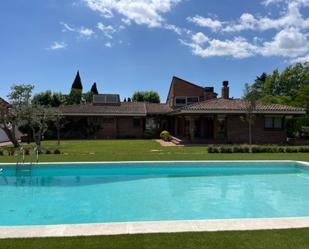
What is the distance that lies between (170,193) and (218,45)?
20925mm

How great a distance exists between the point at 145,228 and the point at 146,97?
198ft

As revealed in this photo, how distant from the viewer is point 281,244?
4.67 meters

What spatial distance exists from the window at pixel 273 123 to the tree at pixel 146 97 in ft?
132

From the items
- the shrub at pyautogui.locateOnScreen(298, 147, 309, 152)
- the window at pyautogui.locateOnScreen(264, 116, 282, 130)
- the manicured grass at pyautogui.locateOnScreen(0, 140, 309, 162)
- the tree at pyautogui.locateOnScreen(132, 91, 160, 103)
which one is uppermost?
the tree at pyautogui.locateOnScreen(132, 91, 160, 103)

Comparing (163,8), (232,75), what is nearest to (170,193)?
(163,8)

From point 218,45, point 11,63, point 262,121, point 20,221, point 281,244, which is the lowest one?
point 20,221

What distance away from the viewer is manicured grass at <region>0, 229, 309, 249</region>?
4.57 meters

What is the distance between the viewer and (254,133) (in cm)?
2628

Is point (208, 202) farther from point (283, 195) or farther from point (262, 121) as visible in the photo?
point (262, 121)

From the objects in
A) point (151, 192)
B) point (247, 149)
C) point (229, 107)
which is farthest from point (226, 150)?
point (151, 192)

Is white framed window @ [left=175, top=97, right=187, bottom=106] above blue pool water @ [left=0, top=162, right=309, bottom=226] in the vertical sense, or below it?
above

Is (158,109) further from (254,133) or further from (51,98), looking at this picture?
(51,98)

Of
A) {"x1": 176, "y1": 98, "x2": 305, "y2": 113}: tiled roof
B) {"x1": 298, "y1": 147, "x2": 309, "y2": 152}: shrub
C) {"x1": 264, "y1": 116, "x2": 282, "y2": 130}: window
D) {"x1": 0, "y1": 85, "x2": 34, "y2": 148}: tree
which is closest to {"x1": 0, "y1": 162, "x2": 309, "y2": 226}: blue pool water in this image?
{"x1": 298, "y1": 147, "x2": 309, "y2": 152}: shrub

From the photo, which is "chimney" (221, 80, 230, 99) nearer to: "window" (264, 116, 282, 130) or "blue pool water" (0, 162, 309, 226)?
"window" (264, 116, 282, 130)
